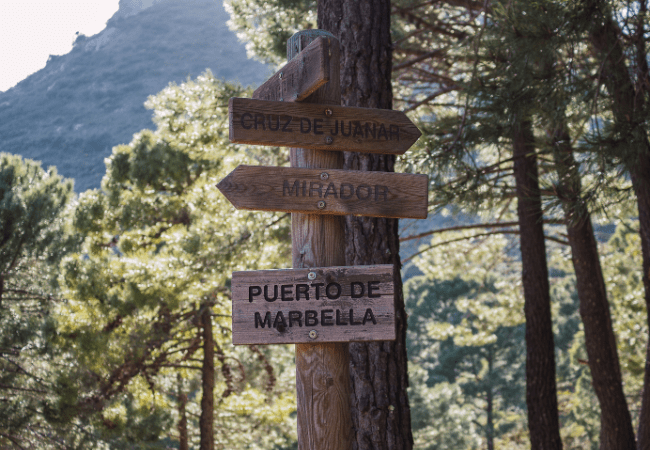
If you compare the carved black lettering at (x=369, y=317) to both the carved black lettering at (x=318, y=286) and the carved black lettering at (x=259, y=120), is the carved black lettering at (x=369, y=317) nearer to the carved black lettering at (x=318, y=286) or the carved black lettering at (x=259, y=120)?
the carved black lettering at (x=318, y=286)

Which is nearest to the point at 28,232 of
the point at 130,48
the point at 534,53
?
the point at 534,53

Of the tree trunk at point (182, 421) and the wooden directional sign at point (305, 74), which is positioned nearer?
the wooden directional sign at point (305, 74)

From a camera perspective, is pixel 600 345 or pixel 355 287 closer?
pixel 355 287

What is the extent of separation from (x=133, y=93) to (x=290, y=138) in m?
104

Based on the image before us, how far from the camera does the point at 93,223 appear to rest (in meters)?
9.44

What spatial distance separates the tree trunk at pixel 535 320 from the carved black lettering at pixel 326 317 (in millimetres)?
4548

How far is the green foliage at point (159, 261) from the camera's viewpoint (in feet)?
22.4

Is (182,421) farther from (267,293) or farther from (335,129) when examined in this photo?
(335,129)

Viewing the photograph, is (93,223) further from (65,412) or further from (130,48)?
(130,48)

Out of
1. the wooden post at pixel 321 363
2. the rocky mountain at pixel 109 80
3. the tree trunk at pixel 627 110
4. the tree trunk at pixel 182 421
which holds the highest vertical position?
the rocky mountain at pixel 109 80

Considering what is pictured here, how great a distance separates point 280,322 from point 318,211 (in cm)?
41

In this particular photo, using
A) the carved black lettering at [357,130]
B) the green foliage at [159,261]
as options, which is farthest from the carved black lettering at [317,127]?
the green foliage at [159,261]

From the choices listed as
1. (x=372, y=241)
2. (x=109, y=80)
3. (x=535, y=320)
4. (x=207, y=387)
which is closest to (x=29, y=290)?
(x=207, y=387)

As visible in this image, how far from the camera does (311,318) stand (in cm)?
185
